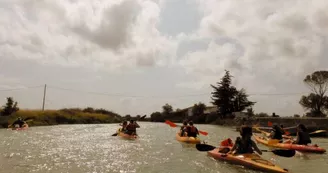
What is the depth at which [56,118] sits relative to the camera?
5012 centimetres

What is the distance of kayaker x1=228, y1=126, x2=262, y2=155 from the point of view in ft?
45.6

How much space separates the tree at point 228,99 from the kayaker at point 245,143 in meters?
47.4

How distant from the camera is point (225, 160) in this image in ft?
48.6

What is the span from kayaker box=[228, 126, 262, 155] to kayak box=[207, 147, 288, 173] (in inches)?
9.8

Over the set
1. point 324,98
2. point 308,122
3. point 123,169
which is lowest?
point 123,169

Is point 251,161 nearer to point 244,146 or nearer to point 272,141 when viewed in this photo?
point 244,146

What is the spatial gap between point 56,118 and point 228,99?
105 ft

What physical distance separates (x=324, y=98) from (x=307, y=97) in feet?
9.93

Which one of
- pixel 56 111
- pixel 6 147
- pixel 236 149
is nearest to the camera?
pixel 236 149

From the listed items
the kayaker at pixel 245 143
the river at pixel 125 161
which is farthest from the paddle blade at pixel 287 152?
the kayaker at pixel 245 143

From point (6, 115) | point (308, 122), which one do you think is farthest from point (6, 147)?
point (308, 122)

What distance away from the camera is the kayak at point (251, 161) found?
12.2m

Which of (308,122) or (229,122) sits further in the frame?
(229,122)

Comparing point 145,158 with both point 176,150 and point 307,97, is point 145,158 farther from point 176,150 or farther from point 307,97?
point 307,97
